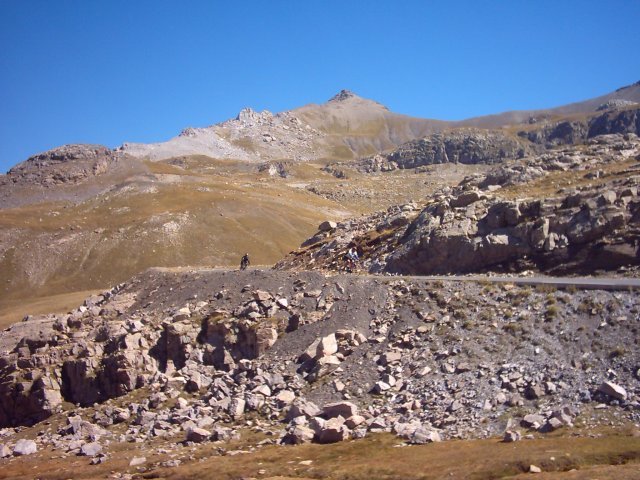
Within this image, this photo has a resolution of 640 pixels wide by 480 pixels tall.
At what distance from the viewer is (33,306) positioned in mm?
74562

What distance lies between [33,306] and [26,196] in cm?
6220

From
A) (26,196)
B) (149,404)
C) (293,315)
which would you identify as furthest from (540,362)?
(26,196)

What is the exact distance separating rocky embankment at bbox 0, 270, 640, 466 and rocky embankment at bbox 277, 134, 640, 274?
4.98 m

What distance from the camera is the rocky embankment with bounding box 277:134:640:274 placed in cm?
3506

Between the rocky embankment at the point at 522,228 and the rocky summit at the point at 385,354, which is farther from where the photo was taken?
the rocky embankment at the point at 522,228

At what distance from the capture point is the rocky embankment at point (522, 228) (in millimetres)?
35062

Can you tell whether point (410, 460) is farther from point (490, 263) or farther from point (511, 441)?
point (490, 263)

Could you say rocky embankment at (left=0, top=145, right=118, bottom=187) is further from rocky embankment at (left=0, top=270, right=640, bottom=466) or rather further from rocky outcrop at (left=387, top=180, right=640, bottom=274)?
rocky outcrop at (left=387, top=180, right=640, bottom=274)

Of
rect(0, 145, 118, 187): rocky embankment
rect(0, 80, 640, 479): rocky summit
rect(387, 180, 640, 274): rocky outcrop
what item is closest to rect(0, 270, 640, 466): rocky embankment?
rect(0, 80, 640, 479): rocky summit

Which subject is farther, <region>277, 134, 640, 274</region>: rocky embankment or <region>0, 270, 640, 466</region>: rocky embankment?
<region>277, 134, 640, 274</region>: rocky embankment

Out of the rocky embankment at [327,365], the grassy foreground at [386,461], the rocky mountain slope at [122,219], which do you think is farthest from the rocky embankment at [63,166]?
the grassy foreground at [386,461]

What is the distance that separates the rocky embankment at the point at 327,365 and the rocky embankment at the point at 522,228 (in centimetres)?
498

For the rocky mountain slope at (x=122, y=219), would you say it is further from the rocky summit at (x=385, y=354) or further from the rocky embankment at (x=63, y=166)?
the rocky summit at (x=385, y=354)


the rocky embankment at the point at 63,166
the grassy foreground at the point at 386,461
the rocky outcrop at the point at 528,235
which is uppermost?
the rocky embankment at the point at 63,166
